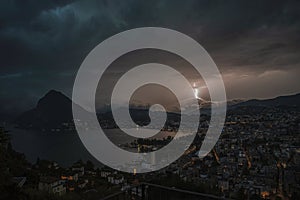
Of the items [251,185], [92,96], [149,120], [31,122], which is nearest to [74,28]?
[92,96]

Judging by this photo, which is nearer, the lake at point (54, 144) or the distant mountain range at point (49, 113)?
the lake at point (54, 144)

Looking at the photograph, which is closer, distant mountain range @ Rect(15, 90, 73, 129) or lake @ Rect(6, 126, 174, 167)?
lake @ Rect(6, 126, 174, 167)

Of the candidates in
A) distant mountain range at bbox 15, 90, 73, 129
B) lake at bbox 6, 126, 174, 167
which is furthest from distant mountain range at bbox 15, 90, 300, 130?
lake at bbox 6, 126, 174, 167

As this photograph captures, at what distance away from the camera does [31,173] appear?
7.56m

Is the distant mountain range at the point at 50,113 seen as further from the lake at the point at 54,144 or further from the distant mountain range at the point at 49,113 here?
the lake at the point at 54,144

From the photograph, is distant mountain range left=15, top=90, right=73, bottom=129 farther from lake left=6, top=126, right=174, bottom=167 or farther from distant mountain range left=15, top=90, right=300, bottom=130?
lake left=6, top=126, right=174, bottom=167

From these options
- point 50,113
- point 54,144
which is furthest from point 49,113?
point 54,144

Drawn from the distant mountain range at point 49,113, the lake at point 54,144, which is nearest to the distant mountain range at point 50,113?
the distant mountain range at point 49,113

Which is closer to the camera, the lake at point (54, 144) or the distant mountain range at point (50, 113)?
the lake at point (54, 144)

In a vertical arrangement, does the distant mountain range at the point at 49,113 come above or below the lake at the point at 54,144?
above

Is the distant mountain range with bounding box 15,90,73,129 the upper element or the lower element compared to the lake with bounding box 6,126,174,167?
upper

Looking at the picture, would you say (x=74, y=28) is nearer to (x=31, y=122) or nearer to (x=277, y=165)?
(x=277, y=165)

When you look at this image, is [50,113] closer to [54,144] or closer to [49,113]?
[49,113]

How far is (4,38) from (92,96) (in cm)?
534
